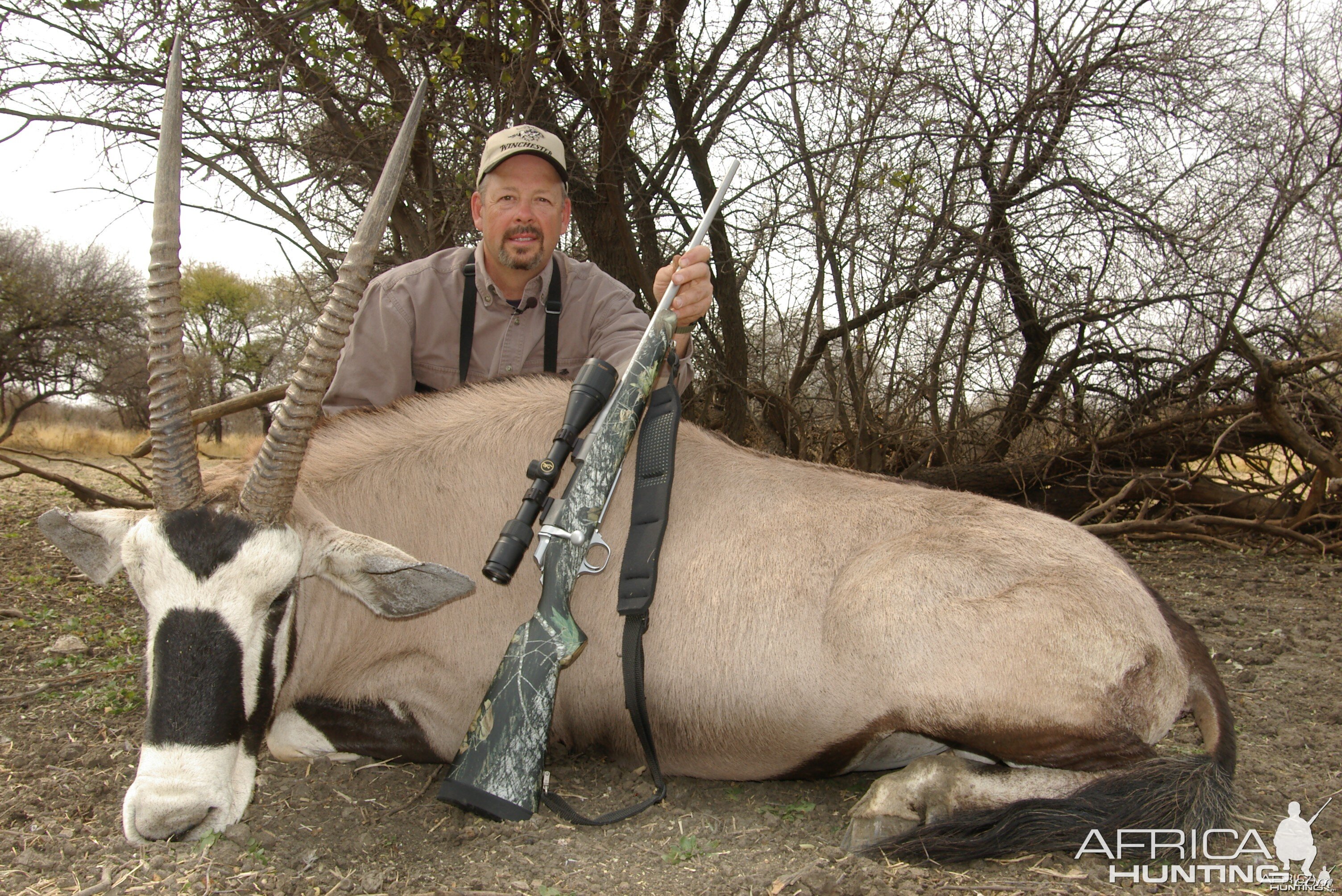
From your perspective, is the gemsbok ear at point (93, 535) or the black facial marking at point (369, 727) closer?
the gemsbok ear at point (93, 535)

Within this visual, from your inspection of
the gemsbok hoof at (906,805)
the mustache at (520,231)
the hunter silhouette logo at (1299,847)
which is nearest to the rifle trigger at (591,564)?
the gemsbok hoof at (906,805)

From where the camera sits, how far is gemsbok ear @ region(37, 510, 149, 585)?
2.90 metres

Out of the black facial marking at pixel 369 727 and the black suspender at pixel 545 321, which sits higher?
the black suspender at pixel 545 321

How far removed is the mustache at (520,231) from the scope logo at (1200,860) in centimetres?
364

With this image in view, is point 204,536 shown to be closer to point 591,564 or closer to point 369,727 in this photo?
point 369,727

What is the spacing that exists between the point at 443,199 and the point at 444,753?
512cm

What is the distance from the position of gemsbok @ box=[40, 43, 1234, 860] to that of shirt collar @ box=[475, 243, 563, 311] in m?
1.08

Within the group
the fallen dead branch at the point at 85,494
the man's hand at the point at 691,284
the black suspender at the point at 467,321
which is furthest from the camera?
the fallen dead branch at the point at 85,494

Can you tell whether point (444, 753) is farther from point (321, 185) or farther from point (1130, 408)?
point (1130, 408)

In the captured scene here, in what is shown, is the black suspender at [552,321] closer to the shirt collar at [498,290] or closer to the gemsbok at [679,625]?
the shirt collar at [498,290]

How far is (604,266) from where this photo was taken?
7871 millimetres

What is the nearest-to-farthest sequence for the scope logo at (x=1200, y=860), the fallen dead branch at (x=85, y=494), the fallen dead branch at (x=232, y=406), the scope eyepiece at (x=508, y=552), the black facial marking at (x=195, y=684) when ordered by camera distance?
the black facial marking at (x=195, y=684) → the scope logo at (x=1200, y=860) → the scope eyepiece at (x=508, y=552) → the fallen dead branch at (x=232, y=406) → the fallen dead branch at (x=85, y=494)

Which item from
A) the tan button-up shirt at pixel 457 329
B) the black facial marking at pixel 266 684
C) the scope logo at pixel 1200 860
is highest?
the tan button-up shirt at pixel 457 329

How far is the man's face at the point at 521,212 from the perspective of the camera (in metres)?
4.72
